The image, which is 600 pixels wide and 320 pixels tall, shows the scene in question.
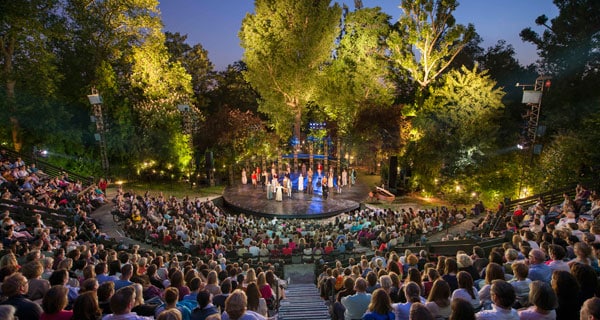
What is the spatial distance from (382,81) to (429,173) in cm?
1070

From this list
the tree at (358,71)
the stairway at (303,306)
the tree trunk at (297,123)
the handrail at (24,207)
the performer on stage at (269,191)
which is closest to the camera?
the stairway at (303,306)

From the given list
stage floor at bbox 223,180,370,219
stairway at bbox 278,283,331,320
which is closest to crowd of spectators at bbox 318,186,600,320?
stairway at bbox 278,283,331,320

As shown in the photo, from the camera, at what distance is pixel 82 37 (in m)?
24.1

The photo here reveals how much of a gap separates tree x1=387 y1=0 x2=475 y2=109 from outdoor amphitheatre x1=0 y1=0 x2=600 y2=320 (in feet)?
0.45

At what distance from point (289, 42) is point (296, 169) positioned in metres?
9.64

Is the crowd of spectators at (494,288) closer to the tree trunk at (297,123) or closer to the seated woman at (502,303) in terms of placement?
the seated woman at (502,303)

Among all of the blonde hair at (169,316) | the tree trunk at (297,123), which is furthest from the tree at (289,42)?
the blonde hair at (169,316)

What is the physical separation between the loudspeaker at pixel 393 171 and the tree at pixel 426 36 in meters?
6.28

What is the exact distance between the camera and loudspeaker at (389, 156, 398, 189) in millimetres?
21969

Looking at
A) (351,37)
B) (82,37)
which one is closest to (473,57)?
(351,37)

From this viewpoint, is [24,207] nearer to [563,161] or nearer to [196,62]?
[563,161]

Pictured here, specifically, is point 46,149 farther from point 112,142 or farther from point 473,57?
point 473,57

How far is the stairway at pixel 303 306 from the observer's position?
20.2 feet

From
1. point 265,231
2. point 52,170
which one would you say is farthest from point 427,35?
point 52,170
